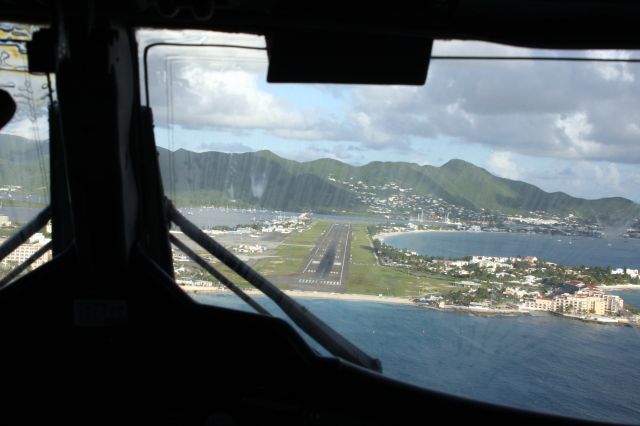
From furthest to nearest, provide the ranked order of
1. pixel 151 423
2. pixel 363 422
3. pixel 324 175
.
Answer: pixel 324 175, pixel 151 423, pixel 363 422

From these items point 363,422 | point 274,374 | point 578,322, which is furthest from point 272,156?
point 578,322

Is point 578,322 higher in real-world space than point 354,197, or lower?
lower

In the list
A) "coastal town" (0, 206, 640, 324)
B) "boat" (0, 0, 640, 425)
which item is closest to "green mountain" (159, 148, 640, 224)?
"coastal town" (0, 206, 640, 324)

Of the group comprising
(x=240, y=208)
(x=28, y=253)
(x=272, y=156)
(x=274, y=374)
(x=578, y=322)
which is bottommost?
(x=274, y=374)

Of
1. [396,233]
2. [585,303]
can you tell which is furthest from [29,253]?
[585,303]

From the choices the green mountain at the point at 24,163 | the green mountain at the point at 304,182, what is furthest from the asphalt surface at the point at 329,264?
the green mountain at the point at 24,163

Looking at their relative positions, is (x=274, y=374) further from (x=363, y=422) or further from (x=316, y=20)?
(x=316, y=20)

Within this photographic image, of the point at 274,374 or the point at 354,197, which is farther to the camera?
the point at 354,197
